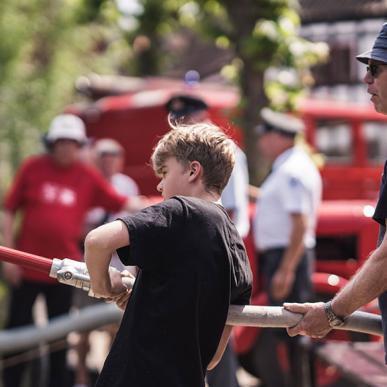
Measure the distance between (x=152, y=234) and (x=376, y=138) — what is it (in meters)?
9.21

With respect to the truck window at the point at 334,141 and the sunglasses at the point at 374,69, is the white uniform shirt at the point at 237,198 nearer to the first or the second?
the sunglasses at the point at 374,69

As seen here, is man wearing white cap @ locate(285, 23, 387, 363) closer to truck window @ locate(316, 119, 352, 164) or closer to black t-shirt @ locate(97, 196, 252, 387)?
black t-shirt @ locate(97, 196, 252, 387)

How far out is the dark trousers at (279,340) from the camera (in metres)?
6.88

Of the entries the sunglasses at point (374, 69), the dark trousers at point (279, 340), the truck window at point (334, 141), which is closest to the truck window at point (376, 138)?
the truck window at point (334, 141)

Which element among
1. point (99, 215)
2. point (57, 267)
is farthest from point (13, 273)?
point (57, 267)

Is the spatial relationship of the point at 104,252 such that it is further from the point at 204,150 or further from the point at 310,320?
the point at 310,320

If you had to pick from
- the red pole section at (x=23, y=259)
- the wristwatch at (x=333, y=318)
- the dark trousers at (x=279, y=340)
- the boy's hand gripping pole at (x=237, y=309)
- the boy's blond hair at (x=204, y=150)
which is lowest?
the dark trousers at (x=279, y=340)

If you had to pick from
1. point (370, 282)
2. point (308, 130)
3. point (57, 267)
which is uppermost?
point (57, 267)

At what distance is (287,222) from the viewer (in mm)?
6809

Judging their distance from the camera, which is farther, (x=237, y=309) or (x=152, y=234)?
(x=237, y=309)

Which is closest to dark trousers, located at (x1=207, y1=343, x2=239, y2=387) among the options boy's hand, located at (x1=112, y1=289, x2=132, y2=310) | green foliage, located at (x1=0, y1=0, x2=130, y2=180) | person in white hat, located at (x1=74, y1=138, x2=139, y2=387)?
person in white hat, located at (x1=74, y1=138, x2=139, y2=387)

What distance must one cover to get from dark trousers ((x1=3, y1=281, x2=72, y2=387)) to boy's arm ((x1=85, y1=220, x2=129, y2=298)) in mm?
3840

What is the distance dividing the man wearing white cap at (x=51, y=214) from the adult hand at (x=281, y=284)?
3.63 feet

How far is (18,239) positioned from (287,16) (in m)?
3.10
